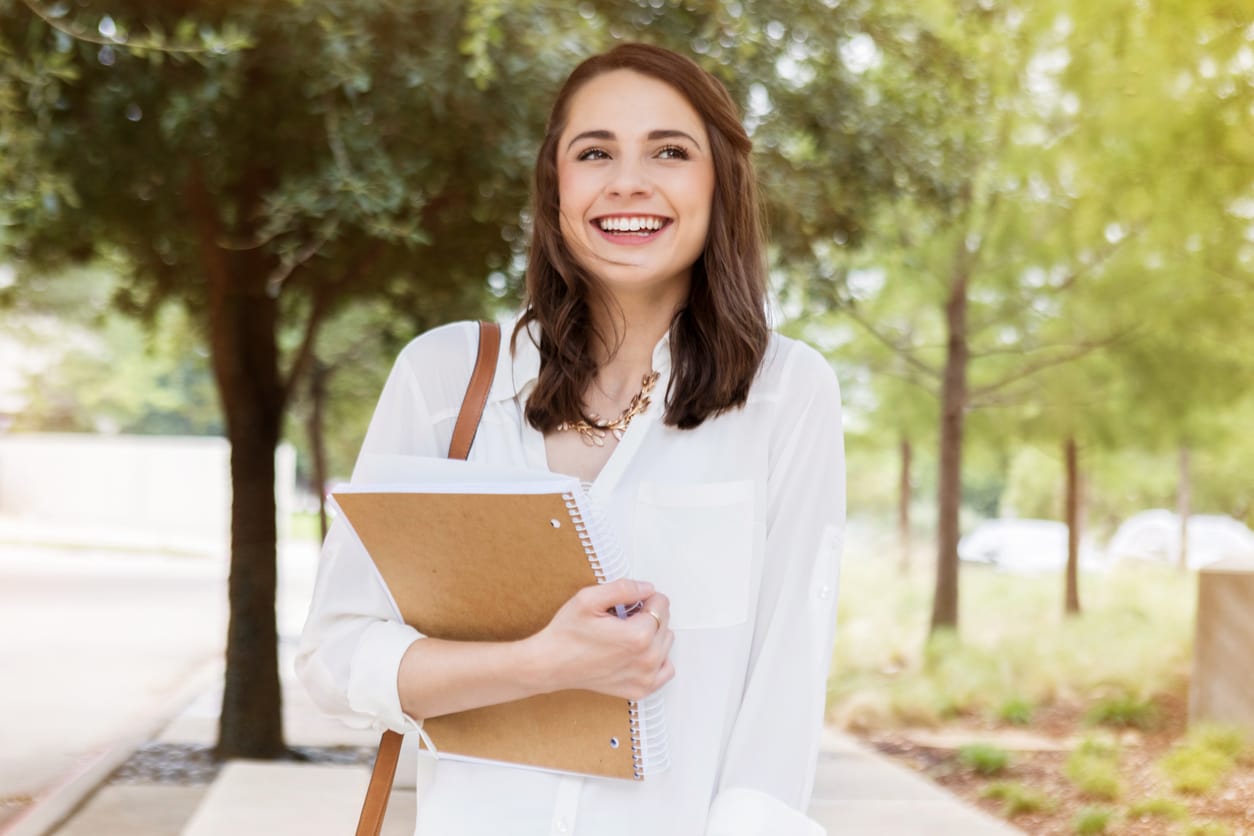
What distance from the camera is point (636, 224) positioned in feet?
5.41

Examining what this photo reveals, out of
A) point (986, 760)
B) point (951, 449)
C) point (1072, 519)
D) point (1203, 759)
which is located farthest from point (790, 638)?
point (1072, 519)

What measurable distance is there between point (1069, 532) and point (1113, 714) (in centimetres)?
441

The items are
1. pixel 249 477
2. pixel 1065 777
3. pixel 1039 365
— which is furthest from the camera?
pixel 1039 365

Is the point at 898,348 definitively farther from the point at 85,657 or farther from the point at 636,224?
the point at 636,224

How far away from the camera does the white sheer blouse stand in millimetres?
1513

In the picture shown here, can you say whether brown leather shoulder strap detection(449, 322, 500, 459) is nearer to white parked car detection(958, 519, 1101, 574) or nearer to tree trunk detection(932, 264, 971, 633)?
tree trunk detection(932, 264, 971, 633)

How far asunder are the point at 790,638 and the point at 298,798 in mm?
4104

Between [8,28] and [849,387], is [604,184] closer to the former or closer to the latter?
[8,28]

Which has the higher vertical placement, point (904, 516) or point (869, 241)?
point (869, 241)

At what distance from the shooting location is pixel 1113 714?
8.61m

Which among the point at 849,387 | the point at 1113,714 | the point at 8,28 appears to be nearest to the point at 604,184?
the point at 8,28

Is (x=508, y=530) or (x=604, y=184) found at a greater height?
(x=604, y=184)

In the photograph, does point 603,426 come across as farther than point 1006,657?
No

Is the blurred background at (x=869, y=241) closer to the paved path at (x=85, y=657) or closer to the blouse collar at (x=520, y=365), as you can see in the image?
the paved path at (x=85, y=657)
